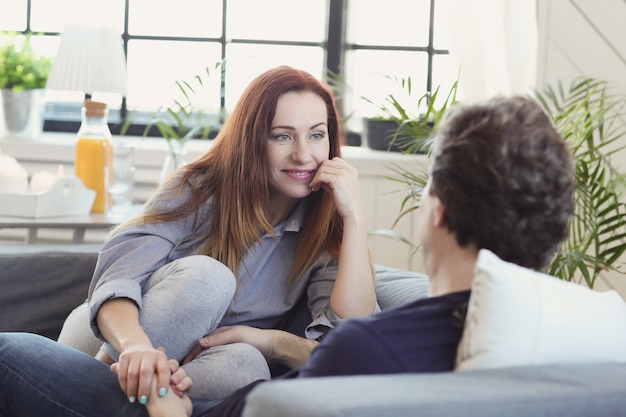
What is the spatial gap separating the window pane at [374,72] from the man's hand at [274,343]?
2.01 m

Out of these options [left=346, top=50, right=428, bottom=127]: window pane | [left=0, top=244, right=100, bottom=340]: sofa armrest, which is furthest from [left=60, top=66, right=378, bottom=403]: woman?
[left=346, top=50, right=428, bottom=127]: window pane

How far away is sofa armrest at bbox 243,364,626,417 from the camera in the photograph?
964mm

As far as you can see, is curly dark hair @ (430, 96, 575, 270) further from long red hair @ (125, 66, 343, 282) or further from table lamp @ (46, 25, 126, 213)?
table lamp @ (46, 25, 126, 213)

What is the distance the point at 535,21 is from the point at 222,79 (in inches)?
52.0

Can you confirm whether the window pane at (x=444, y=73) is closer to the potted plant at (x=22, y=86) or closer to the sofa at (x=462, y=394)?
the potted plant at (x=22, y=86)

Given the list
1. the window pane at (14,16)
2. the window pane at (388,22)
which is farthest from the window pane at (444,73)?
the window pane at (14,16)

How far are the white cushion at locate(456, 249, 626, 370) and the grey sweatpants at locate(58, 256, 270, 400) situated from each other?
76 centimetres

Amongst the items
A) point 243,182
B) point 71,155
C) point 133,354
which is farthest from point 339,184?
point 71,155

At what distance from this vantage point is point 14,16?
4.16m

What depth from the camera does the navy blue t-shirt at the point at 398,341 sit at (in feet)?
3.95

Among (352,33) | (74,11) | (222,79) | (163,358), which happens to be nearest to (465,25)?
(352,33)

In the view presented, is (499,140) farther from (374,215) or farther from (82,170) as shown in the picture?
(374,215)

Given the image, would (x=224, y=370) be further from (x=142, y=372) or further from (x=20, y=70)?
(x=20, y=70)

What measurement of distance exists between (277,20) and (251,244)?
204 cm
